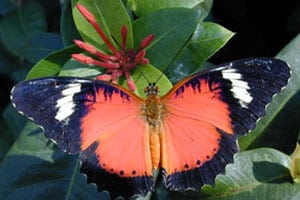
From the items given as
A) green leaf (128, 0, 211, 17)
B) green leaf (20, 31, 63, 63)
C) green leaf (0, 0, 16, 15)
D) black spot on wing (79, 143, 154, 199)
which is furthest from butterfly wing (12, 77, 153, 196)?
green leaf (0, 0, 16, 15)

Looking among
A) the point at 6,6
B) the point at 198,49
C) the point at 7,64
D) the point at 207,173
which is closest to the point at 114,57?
the point at 198,49

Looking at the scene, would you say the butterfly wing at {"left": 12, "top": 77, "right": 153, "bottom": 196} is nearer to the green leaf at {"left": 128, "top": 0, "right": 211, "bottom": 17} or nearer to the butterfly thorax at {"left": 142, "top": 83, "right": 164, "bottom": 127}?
the butterfly thorax at {"left": 142, "top": 83, "right": 164, "bottom": 127}

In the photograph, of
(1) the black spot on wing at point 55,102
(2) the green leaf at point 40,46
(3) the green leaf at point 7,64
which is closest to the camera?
(1) the black spot on wing at point 55,102

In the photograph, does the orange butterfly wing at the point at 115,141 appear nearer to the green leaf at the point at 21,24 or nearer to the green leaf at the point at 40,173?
the green leaf at the point at 40,173

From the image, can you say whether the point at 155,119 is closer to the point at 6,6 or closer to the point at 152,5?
the point at 152,5

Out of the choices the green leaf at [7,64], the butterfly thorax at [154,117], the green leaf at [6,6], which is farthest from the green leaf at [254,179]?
the green leaf at [6,6]

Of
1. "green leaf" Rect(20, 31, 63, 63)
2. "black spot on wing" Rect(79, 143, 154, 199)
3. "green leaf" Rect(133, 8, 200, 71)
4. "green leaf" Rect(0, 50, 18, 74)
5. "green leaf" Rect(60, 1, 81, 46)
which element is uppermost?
"green leaf" Rect(133, 8, 200, 71)
